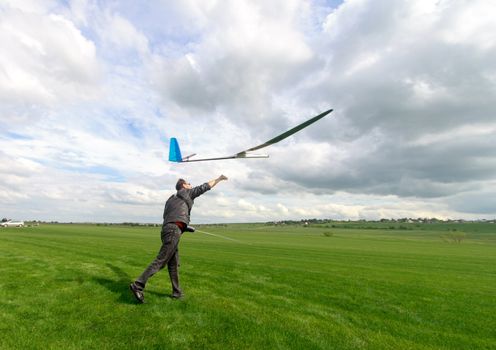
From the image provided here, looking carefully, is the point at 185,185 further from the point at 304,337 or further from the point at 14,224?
the point at 14,224

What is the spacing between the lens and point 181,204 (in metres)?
8.20

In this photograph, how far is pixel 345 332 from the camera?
21.2ft

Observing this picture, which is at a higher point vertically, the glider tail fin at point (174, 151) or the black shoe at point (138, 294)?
the glider tail fin at point (174, 151)

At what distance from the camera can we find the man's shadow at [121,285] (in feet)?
26.2

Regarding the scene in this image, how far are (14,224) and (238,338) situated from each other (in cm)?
13586

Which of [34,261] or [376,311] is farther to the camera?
[34,261]

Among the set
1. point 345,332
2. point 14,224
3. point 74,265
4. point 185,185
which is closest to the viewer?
point 345,332

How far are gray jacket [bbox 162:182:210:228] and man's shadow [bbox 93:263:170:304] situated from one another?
1930mm

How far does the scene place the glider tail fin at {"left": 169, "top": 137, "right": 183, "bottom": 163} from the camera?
9828 millimetres

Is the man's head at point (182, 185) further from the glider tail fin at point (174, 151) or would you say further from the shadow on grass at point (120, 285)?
the shadow on grass at point (120, 285)

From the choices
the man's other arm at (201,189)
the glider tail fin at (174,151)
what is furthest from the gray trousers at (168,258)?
the glider tail fin at (174,151)

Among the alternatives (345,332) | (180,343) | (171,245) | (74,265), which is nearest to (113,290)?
(171,245)

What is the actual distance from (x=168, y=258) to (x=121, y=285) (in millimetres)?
2414

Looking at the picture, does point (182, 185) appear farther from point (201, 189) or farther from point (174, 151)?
point (174, 151)
